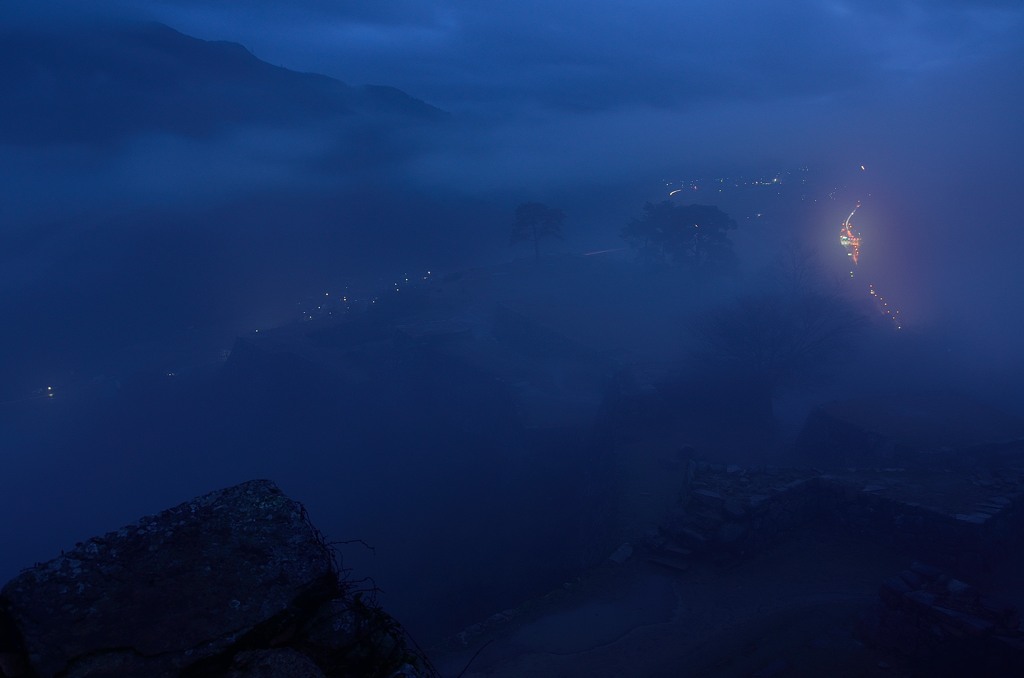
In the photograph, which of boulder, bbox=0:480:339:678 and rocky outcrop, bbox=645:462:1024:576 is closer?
boulder, bbox=0:480:339:678

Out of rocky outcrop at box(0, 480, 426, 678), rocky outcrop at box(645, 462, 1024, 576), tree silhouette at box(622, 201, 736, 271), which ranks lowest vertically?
rocky outcrop at box(645, 462, 1024, 576)

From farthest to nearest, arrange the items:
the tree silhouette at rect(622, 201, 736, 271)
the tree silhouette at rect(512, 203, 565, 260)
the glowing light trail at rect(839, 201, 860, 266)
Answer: the tree silhouette at rect(512, 203, 565, 260), the glowing light trail at rect(839, 201, 860, 266), the tree silhouette at rect(622, 201, 736, 271)

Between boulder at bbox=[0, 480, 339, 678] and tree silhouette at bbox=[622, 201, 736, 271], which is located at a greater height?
tree silhouette at bbox=[622, 201, 736, 271]

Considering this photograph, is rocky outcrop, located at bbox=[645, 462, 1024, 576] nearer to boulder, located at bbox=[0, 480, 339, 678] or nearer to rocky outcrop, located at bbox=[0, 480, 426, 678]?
rocky outcrop, located at bbox=[0, 480, 426, 678]

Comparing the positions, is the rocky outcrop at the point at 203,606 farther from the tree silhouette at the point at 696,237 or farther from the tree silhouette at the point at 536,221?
the tree silhouette at the point at 536,221

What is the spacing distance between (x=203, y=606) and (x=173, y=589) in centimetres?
20

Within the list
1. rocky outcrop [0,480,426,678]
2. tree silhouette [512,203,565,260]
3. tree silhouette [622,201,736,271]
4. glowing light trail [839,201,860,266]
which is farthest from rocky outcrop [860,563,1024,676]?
tree silhouette [512,203,565,260]

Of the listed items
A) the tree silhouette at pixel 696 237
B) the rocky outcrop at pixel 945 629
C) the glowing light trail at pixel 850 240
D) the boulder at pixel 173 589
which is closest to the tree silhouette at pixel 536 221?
the tree silhouette at pixel 696 237

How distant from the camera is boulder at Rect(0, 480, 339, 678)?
9.36 ft

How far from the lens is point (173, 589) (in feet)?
10.3

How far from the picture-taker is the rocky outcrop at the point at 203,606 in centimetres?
286

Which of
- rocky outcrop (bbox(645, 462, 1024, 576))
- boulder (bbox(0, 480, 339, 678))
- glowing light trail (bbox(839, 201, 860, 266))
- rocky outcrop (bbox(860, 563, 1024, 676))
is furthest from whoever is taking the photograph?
glowing light trail (bbox(839, 201, 860, 266))

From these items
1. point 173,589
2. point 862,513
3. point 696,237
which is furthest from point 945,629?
point 696,237

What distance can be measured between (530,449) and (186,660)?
25.5 m
